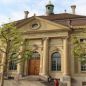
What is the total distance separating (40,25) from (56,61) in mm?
5413

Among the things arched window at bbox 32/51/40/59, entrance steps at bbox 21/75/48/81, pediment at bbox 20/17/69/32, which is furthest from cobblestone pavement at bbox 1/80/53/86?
pediment at bbox 20/17/69/32

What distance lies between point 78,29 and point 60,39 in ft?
8.79

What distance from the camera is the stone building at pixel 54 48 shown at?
103ft

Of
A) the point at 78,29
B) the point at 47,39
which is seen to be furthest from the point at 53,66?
the point at 78,29

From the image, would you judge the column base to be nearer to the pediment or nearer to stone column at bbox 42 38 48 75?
stone column at bbox 42 38 48 75

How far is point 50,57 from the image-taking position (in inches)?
1291

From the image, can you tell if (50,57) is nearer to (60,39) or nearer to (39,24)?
(60,39)

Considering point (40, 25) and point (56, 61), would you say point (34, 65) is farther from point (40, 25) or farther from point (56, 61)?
point (40, 25)

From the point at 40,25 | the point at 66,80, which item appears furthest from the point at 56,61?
the point at 40,25

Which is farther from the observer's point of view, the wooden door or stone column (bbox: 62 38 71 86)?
the wooden door

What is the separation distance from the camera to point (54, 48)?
32.8m

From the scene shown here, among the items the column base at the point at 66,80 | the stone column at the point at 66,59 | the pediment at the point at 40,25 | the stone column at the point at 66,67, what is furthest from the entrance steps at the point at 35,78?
the pediment at the point at 40,25

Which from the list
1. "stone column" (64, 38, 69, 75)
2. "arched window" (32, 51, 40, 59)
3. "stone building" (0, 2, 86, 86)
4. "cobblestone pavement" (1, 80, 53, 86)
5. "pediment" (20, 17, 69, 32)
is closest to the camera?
"cobblestone pavement" (1, 80, 53, 86)

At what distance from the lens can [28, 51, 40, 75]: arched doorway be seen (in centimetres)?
3331
